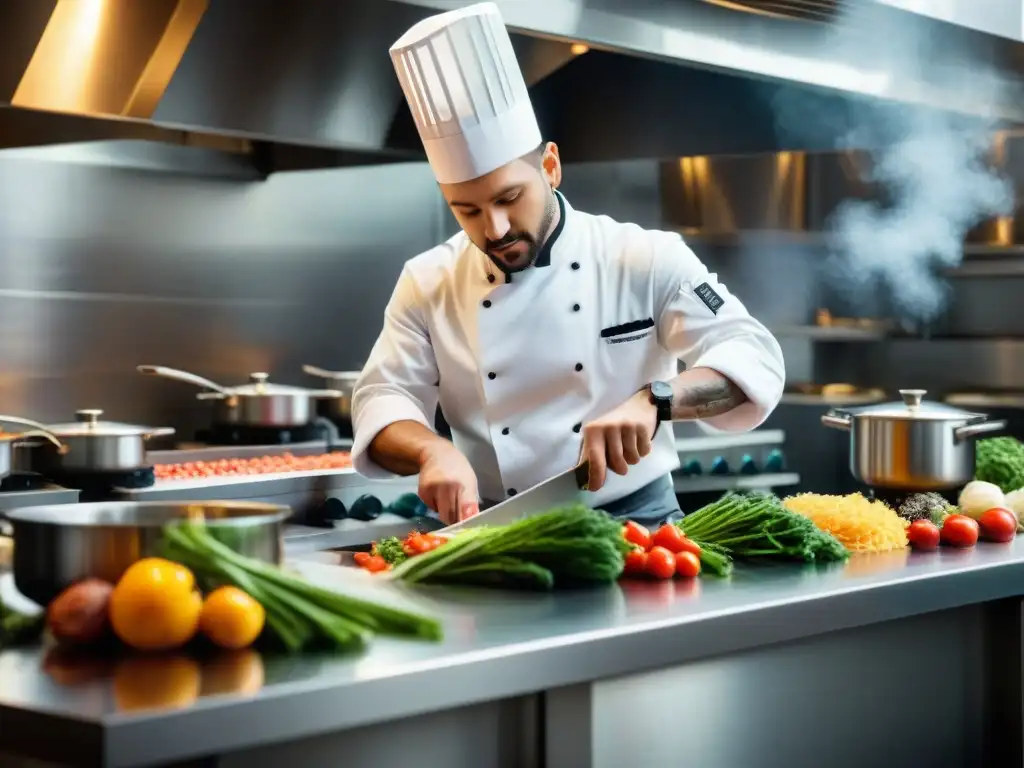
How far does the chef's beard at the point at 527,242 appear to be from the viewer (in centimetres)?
291

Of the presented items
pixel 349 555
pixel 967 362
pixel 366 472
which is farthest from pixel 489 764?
pixel 967 362

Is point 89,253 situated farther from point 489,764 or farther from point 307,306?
point 489,764

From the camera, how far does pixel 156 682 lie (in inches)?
59.8

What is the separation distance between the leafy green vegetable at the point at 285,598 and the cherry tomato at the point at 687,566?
627 millimetres

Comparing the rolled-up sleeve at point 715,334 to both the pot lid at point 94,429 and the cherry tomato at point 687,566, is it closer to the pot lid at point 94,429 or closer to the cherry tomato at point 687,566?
the cherry tomato at point 687,566

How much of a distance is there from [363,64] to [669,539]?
2.81 metres

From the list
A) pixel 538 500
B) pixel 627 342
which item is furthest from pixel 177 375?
pixel 538 500

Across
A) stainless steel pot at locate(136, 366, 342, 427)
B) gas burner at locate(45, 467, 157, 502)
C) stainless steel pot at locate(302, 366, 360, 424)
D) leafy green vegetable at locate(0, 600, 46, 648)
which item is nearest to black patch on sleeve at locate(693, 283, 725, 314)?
gas burner at locate(45, 467, 157, 502)

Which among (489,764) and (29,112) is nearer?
Result: (489,764)

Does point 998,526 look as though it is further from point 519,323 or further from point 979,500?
point 519,323

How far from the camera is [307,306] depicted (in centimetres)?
533

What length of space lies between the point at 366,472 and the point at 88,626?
1420mm

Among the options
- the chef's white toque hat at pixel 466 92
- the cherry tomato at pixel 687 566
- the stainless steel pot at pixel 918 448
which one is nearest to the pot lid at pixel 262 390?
the chef's white toque hat at pixel 466 92

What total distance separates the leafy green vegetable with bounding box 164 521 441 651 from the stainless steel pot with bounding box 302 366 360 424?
10.6 feet
